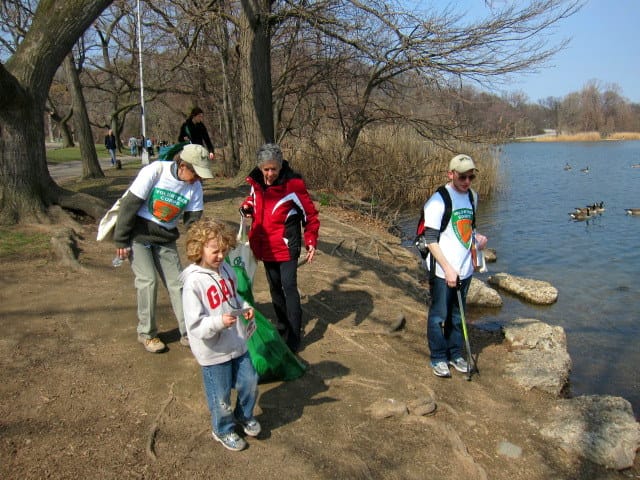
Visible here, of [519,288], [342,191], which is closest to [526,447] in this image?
[519,288]

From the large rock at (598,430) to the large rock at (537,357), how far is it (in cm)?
41

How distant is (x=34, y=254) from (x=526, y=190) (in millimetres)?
20427

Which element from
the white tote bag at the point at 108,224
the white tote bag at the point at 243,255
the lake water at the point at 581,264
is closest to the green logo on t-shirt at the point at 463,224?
the white tote bag at the point at 243,255

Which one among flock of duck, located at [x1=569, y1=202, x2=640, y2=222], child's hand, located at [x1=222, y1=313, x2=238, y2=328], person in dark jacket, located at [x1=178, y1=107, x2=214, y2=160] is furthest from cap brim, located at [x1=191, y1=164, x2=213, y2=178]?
flock of duck, located at [x1=569, y1=202, x2=640, y2=222]

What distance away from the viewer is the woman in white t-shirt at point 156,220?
3957 millimetres

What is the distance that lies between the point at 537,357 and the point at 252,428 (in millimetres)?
3233

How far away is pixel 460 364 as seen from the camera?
4707 mm

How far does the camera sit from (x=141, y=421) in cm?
350

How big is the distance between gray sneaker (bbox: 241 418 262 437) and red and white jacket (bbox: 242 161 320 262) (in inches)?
57.4

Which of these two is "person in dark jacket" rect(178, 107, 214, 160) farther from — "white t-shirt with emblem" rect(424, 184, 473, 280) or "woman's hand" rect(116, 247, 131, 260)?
"white t-shirt with emblem" rect(424, 184, 473, 280)

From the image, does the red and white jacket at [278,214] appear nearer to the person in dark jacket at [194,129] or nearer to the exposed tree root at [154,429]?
the exposed tree root at [154,429]

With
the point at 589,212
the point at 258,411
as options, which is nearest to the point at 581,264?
the point at 589,212

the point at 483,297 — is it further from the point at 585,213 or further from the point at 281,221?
the point at 585,213

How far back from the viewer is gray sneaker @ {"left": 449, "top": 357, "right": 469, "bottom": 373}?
466 cm
